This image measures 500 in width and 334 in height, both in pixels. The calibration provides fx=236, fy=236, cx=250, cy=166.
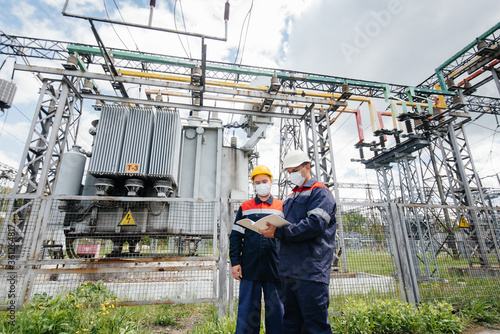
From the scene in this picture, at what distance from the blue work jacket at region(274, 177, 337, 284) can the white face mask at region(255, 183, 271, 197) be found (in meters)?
0.63

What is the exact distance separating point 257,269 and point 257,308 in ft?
1.34

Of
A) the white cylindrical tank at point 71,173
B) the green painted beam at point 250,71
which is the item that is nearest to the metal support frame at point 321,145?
the green painted beam at point 250,71

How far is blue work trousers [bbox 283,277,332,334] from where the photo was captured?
6.36ft

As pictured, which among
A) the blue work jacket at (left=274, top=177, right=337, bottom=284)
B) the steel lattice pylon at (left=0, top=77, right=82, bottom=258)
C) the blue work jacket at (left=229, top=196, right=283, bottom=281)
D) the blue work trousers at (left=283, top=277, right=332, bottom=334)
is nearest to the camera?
the blue work trousers at (left=283, top=277, right=332, bottom=334)

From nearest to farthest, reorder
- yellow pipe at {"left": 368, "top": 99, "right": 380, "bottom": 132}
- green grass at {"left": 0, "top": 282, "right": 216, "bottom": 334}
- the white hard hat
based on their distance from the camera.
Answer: the white hard hat → green grass at {"left": 0, "top": 282, "right": 216, "bottom": 334} → yellow pipe at {"left": 368, "top": 99, "right": 380, "bottom": 132}

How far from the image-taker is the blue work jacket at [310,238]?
6.71 feet

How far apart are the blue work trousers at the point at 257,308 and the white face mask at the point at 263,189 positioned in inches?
40.4

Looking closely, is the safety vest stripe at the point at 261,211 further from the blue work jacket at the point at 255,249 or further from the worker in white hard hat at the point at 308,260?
the worker in white hard hat at the point at 308,260

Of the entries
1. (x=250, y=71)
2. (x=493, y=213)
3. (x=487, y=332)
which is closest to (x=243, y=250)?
(x=487, y=332)

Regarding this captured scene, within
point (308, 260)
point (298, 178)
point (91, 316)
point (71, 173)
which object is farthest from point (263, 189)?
point (71, 173)

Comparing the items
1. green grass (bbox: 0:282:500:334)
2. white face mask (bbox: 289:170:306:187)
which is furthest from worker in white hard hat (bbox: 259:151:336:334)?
green grass (bbox: 0:282:500:334)

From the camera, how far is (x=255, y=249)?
109 inches

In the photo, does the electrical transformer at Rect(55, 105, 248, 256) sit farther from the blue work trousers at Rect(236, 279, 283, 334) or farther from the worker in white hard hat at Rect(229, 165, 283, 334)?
the blue work trousers at Rect(236, 279, 283, 334)

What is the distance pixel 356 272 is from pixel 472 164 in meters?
12.7
